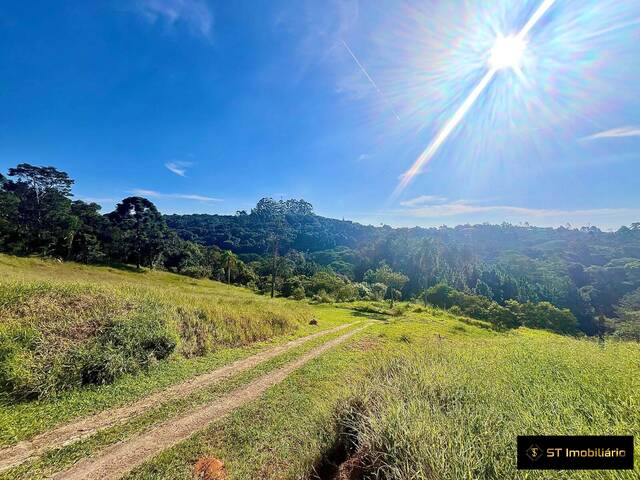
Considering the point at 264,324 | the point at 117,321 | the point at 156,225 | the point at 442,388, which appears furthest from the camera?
the point at 156,225

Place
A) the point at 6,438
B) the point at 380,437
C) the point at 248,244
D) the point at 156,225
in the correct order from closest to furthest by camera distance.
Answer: the point at 380,437 → the point at 6,438 → the point at 156,225 → the point at 248,244

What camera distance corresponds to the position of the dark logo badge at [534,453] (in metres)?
3.00

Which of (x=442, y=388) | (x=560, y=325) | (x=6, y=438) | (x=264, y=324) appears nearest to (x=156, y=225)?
(x=264, y=324)

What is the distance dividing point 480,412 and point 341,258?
143 metres

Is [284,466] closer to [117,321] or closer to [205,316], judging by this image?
[117,321]

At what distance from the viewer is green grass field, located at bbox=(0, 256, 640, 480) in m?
3.53

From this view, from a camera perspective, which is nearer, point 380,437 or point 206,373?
point 380,437

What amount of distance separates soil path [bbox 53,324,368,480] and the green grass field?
289 mm

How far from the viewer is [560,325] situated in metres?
44.2

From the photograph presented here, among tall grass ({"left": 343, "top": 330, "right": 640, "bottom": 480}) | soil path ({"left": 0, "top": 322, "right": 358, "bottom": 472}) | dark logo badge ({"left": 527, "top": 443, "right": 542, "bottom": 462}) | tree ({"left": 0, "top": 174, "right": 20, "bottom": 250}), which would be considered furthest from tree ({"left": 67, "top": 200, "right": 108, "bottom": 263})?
dark logo badge ({"left": 527, "top": 443, "right": 542, "bottom": 462})

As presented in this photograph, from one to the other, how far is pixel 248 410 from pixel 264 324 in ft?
35.0

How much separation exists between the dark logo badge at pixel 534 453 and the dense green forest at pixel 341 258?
36.5 meters
